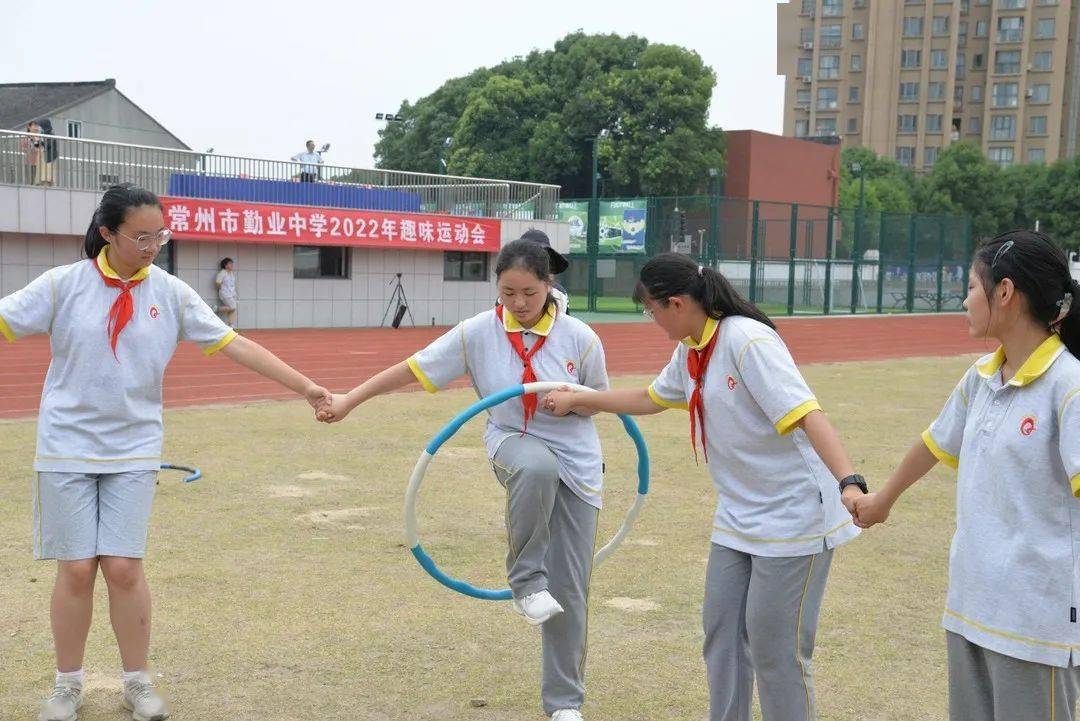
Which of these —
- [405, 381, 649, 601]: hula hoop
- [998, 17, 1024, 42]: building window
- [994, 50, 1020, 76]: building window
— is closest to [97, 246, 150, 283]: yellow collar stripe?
[405, 381, 649, 601]: hula hoop

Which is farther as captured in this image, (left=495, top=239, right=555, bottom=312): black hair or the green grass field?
the green grass field

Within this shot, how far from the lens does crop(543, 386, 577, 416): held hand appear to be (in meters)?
4.10

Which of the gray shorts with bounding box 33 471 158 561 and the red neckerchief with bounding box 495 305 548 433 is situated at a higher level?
the red neckerchief with bounding box 495 305 548 433

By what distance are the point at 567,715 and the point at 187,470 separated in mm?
5403

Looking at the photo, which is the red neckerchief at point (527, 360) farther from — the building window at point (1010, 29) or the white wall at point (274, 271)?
the building window at point (1010, 29)

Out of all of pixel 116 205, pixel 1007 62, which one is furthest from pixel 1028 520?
pixel 1007 62

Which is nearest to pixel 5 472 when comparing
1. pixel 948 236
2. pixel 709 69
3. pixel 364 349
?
pixel 364 349

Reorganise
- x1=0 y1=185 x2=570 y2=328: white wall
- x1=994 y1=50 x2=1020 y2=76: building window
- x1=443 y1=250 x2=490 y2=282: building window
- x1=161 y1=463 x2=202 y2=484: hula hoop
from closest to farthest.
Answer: x1=161 y1=463 x2=202 y2=484: hula hoop
x1=0 y1=185 x2=570 y2=328: white wall
x1=443 y1=250 x2=490 y2=282: building window
x1=994 y1=50 x2=1020 y2=76: building window

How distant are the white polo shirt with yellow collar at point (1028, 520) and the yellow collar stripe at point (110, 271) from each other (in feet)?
9.80

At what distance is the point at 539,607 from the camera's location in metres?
4.07

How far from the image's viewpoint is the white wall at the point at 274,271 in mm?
22547

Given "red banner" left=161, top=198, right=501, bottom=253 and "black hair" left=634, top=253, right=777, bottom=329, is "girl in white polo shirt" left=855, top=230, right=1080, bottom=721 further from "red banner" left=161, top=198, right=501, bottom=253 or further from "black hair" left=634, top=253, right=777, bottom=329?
"red banner" left=161, top=198, right=501, bottom=253

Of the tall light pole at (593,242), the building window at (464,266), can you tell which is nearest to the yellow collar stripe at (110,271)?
the building window at (464,266)

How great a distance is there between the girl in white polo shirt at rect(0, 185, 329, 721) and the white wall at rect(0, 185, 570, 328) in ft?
64.4
